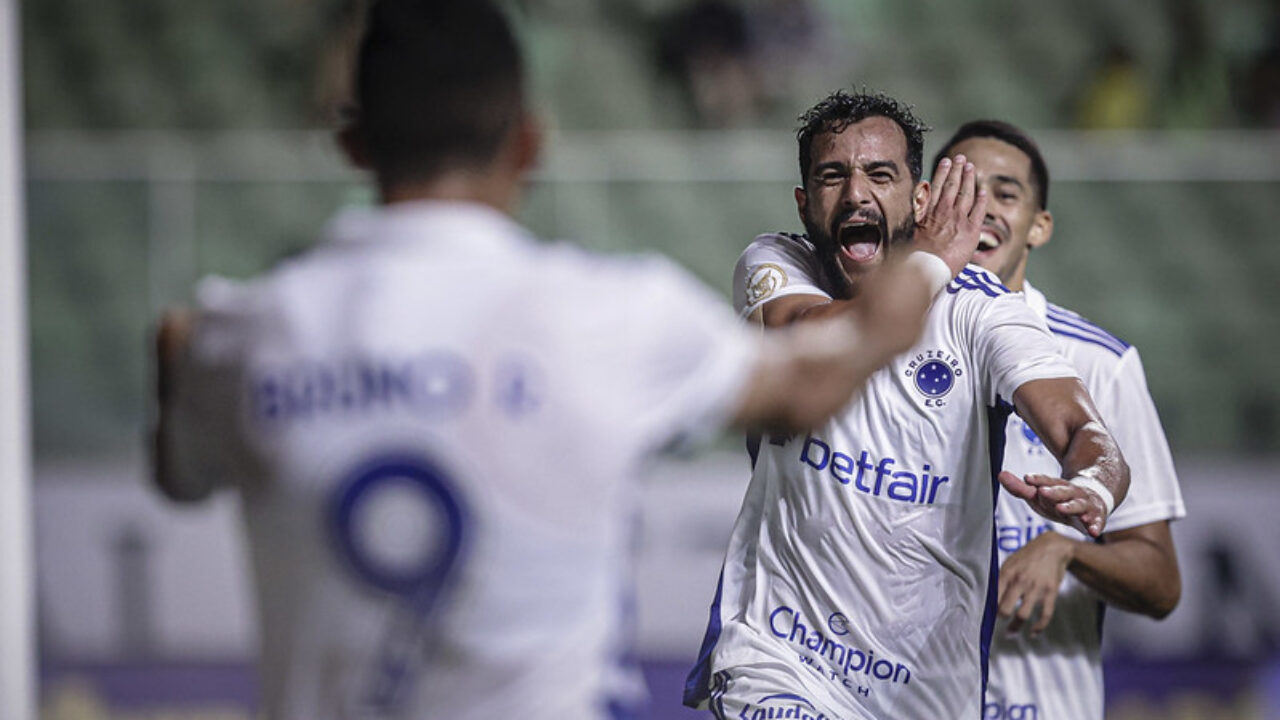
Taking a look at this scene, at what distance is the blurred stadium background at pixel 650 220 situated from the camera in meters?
7.58

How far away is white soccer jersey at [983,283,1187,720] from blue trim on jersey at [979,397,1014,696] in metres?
0.51

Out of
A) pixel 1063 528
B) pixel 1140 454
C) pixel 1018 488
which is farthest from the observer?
pixel 1063 528

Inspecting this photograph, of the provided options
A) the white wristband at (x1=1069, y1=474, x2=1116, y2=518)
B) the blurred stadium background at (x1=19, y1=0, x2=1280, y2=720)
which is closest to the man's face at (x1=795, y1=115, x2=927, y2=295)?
the white wristband at (x1=1069, y1=474, x2=1116, y2=518)

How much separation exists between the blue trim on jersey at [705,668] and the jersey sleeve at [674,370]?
152 centimetres

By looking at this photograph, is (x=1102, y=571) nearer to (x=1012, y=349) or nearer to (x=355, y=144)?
(x=1012, y=349)

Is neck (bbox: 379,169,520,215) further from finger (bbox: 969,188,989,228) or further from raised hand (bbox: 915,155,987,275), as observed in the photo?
finger (bbox: 969,188,989,228)

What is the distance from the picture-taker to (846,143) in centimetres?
349

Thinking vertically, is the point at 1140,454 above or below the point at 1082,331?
below

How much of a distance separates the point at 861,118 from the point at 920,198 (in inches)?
11.8

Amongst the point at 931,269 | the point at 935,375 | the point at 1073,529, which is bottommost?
the point at 1073,529

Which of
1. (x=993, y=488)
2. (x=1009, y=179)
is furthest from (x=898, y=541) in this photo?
(x=1009, y=179)

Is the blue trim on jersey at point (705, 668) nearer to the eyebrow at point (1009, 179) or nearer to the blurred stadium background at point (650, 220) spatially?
the eyebrow at point (1009, 179)

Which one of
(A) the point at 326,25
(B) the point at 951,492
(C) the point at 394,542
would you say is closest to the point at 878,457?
(B) the point at 951,492

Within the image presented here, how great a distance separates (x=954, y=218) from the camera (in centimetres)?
309
